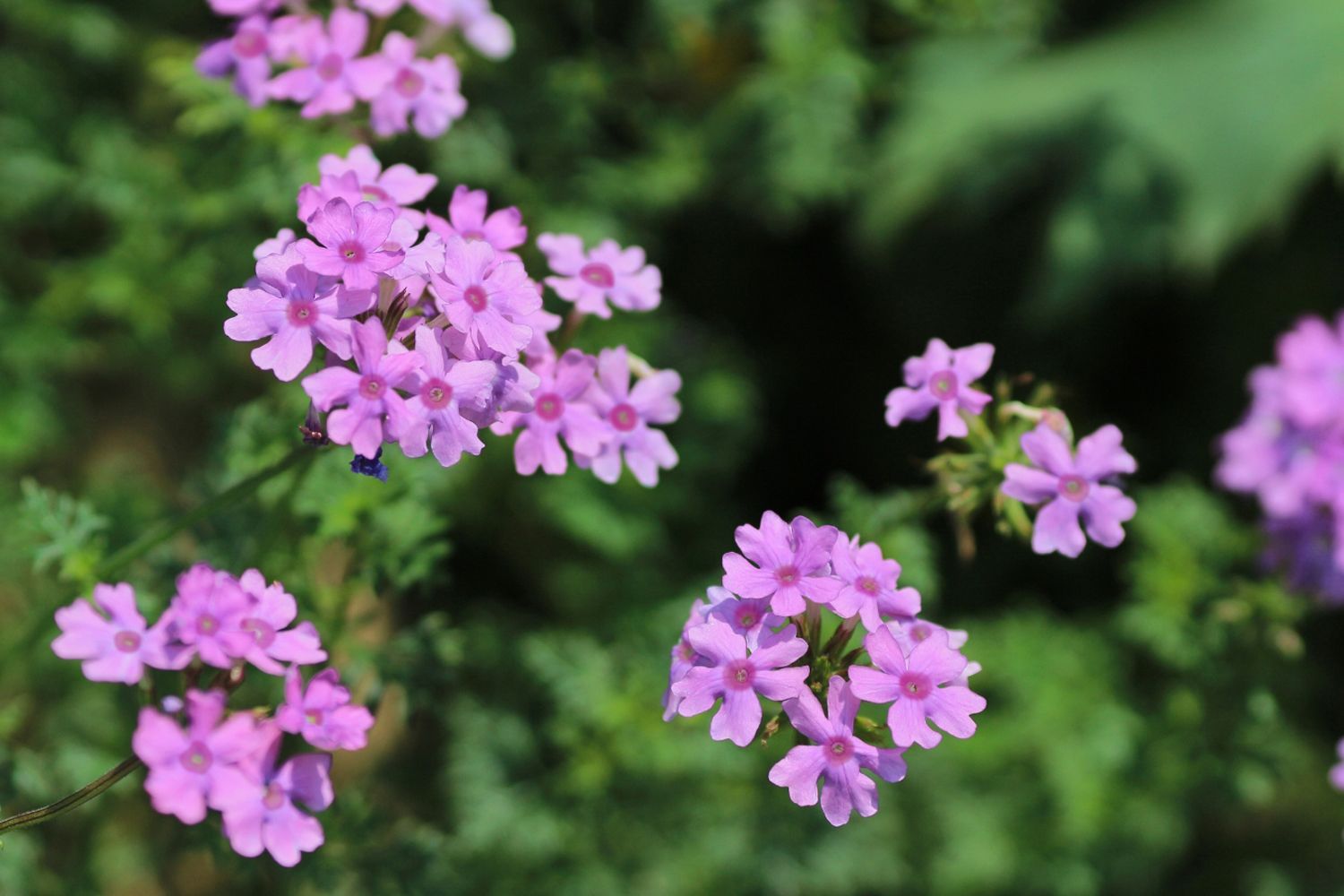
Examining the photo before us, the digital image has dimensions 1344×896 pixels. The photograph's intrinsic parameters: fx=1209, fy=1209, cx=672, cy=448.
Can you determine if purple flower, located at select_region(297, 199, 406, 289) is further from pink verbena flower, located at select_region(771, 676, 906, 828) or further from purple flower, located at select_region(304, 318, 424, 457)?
pink verbena flower, located at select_region(771, 676, 906, 828)

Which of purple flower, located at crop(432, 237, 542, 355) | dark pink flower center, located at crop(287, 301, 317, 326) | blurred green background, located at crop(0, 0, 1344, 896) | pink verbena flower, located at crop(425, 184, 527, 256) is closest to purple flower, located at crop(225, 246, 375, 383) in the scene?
dark pink flower center, located at crop(287, 301, 317, 326)

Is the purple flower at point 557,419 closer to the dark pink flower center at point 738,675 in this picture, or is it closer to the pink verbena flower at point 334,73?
the dark pink flower center at point 738,675

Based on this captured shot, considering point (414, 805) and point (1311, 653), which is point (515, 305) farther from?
point (1311, 653)

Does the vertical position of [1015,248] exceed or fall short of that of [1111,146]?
it falls short

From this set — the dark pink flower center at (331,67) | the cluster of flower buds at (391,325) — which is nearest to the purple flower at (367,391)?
the cluster of flower buds at (391,325)

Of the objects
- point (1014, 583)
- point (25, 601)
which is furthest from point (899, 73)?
point (25, 601)

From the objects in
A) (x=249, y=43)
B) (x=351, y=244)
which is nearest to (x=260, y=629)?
(x=351, y=244)

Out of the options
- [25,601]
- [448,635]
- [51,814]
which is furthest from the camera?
[25,601]
